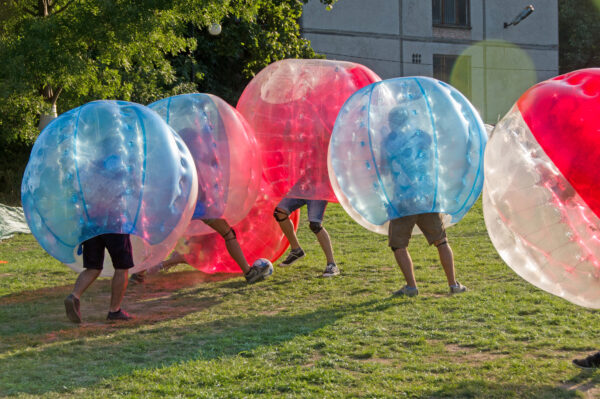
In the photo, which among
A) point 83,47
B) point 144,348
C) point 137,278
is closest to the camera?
point 144,348

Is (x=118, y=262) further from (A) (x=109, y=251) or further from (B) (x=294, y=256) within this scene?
(B) (x=294, y=256)

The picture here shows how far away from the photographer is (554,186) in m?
4.16

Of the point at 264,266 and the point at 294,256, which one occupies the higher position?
the point at 264,266

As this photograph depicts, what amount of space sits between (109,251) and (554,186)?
11.7ft

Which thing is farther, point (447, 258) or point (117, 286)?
point (447, 258)

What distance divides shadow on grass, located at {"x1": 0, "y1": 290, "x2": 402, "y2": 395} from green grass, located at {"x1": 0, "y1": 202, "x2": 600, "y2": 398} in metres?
0.01

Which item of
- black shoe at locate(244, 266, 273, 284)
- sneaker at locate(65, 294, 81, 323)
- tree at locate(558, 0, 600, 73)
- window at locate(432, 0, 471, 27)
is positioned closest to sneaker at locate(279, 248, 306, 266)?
black shoe at locate(244, 266, 273, 284)

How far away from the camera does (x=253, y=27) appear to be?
19.0 metres

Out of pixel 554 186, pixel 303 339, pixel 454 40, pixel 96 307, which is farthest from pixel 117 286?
pixel 454 40

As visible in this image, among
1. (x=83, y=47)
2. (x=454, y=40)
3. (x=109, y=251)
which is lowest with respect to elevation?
(x=109, y=251)

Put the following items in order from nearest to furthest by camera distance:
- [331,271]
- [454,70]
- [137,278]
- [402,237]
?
[402,237] < [137,278] < [331,271] < [454,70]

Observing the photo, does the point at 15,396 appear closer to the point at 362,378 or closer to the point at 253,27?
the point at 362,378

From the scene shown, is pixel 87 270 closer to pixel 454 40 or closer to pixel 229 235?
pixel 229 235

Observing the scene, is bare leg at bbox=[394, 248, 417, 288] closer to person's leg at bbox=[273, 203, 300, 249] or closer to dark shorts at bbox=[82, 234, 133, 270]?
person's leg at bbox=[273, 203, 300, 249]
